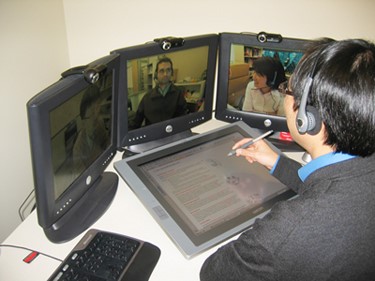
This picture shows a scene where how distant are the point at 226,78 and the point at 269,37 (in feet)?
0.74

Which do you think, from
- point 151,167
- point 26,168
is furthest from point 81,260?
point 26,168

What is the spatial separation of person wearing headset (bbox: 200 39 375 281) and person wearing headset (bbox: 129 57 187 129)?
0.52 meters

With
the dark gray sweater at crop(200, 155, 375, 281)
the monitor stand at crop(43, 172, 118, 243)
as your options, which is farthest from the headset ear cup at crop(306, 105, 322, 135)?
the monitor stand at crop(43, 172, 118, 243)

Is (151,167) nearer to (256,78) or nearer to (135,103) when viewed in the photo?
(135,103)

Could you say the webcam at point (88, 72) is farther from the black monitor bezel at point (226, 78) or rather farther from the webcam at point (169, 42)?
the black monitor bezel at point (226, 78)

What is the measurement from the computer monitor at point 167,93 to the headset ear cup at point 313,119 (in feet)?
1.81

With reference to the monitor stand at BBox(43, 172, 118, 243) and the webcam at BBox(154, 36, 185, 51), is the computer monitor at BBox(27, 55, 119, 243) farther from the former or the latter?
the webcam at BBox(154, 36, 185, 51)

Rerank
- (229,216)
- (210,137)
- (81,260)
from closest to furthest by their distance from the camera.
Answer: (81,260) < (229,216) < (210,137)

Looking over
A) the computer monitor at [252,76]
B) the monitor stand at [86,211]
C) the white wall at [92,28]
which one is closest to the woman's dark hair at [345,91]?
the computer monitor at [252,76]

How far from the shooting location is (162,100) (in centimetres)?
127

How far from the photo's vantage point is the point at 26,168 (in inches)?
58.1

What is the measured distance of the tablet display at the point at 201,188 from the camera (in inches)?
38.8

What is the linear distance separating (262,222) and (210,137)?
1.84ft

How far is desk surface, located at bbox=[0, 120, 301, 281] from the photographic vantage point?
92cm
